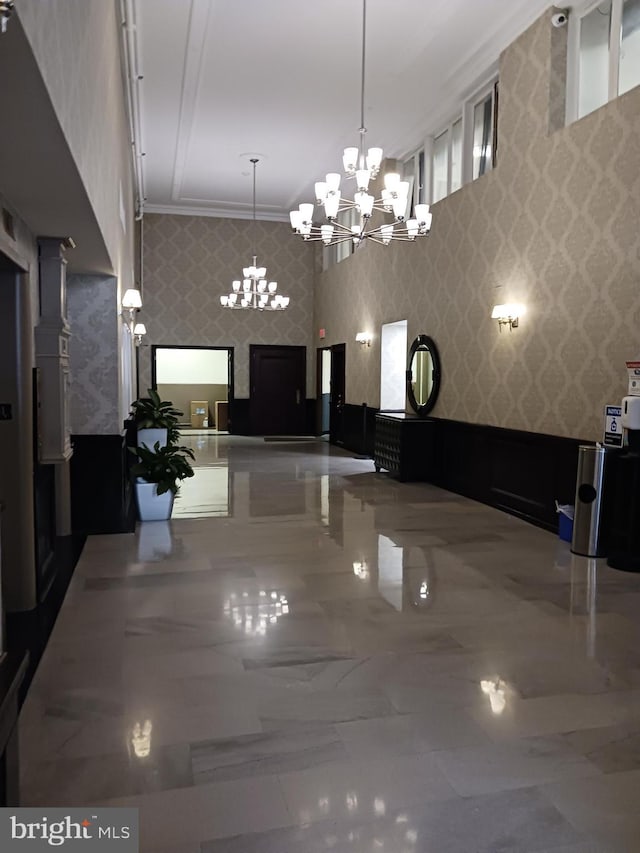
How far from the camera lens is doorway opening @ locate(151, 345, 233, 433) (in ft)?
58.8

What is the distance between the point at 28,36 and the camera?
6.38 ft

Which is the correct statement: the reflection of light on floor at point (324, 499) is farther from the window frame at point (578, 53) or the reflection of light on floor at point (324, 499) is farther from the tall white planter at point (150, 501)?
the window frame at point (578, 53)

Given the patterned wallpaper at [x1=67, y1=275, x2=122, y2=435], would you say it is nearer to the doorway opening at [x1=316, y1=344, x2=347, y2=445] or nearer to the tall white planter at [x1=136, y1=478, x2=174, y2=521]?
the tall white planter at [x1=136, y1=478, x2=174, y2=521]

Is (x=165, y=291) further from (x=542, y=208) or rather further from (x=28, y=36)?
(x=28, y=36)

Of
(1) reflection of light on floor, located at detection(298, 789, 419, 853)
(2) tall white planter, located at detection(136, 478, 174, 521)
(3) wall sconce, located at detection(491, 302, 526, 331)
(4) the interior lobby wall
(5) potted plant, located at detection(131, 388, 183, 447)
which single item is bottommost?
(1) reflection of light on floor, located at detection(298, 789, 419, 853)

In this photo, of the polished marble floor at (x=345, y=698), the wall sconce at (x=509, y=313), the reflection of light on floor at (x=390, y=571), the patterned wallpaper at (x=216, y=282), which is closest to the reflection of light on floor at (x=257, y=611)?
the polished marble floor at (x=345, y=698)

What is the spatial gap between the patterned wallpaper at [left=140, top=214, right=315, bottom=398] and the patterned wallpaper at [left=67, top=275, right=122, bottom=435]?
8375 millimetres

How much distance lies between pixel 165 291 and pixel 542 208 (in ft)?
31.9

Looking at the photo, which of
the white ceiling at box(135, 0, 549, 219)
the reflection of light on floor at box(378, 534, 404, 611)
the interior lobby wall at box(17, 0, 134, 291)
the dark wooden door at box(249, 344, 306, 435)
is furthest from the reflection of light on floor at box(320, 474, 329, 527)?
the dark wooden door at box(249, 344, 306, 435)

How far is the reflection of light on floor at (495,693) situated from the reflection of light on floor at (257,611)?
126cm

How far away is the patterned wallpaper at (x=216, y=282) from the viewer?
47.1 ft

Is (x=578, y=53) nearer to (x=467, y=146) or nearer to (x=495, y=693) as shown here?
(x=467, y=146)

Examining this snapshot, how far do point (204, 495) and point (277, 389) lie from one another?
759 centimetres

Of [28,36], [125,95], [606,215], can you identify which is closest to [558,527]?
[606,215]
